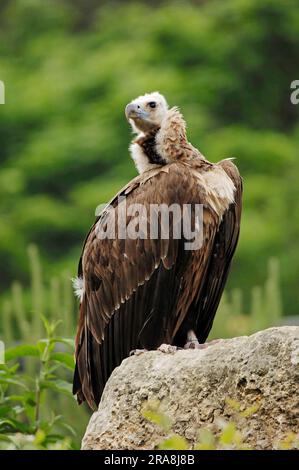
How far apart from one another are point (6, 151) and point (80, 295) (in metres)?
14.0

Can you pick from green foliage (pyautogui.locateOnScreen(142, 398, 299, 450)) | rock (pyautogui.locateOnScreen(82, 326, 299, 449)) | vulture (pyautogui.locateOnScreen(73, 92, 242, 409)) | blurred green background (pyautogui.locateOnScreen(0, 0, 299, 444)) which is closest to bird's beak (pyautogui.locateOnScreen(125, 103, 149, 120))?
vulture (pyautogui.locateOnScreen(73, 92, 242, 409))

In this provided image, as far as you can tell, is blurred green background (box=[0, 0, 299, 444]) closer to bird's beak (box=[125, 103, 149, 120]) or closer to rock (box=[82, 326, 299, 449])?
bird's beak (box=[125, 103, 149, 120])

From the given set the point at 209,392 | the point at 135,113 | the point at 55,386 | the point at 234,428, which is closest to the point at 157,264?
the point at 55,386

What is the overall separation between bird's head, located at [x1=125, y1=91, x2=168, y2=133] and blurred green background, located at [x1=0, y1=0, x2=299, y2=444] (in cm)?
741

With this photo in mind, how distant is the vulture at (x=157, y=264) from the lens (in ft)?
21.2

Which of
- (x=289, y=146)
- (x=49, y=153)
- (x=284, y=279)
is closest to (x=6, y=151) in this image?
(x=49, y=153)

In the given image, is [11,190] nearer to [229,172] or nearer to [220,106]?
[220,106]

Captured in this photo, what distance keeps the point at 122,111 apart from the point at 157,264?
40.6 ft

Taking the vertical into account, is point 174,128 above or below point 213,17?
below

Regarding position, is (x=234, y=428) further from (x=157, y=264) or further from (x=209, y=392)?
(x=157, y=264)

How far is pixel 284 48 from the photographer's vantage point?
23422 millimetres

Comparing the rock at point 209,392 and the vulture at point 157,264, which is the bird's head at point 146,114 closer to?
the vulture at point 157,264

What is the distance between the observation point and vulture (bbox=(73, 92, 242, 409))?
645cm

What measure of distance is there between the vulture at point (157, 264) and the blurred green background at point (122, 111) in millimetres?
7624
